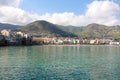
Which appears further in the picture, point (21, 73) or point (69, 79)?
point (21, 73)

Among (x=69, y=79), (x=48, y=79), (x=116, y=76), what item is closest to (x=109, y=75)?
(x=116, y=76)

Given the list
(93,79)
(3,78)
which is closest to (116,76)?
(93,79)

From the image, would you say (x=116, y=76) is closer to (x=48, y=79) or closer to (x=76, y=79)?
(x=76, y=79)

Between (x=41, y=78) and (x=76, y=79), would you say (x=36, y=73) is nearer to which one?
(x=41, y=78)

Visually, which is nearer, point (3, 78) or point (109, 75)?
point (3, 78)

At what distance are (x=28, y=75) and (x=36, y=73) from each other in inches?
100

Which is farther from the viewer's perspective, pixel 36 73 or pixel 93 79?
pixel 36 73

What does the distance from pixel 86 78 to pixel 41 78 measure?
7.10 metres

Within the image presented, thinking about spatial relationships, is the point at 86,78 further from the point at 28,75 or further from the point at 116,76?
the point at 28,75

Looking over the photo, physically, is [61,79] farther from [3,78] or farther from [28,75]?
[3,78]

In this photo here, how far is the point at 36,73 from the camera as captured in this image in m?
46.1

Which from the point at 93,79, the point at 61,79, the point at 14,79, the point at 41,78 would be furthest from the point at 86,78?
the point at 14,79

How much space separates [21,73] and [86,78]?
11.7 m

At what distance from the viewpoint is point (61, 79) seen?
4088cm
